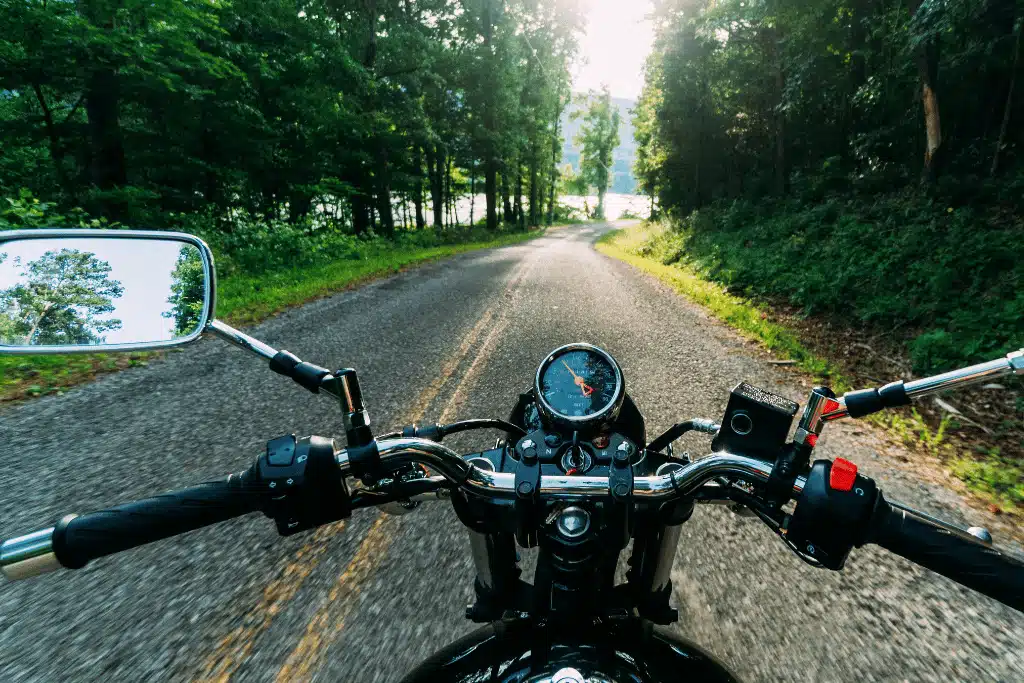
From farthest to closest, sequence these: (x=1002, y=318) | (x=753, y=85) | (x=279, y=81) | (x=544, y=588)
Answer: (x=753, y=85)
(x=279, y=81)
(x=1002, y=318)
(x=544, y=588)

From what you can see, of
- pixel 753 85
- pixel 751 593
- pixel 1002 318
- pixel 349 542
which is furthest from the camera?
pixel 753 85

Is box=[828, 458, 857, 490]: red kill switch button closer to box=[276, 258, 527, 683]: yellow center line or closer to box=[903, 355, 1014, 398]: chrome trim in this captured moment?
box=[903, 355, 1014, 398]: chrome trim

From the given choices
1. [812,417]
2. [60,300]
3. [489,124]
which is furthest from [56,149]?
[489,124]

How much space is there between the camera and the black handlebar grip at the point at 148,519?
856 mm

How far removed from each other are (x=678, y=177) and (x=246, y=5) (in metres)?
18.8

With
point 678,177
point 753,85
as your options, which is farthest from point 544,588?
point 678,177

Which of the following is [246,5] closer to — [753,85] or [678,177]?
[753,85]

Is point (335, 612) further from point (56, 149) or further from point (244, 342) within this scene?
point (56, 149)

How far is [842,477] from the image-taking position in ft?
2.74

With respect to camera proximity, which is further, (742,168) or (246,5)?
(742,168)

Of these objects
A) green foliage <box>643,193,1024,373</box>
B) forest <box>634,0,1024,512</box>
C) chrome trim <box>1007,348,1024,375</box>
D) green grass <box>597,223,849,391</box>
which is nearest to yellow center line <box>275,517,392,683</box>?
chrome trim <box>1007,348,1024,375</box>

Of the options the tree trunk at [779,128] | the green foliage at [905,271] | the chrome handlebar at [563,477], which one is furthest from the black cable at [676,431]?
the tree trunk at [779,128]

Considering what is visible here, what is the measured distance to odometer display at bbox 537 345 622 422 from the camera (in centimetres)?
144

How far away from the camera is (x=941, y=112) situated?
10.9m
